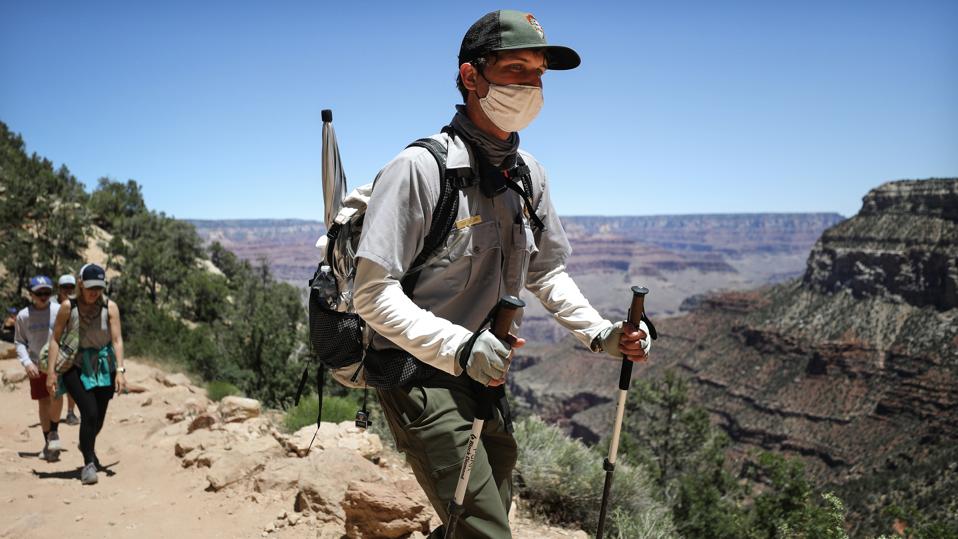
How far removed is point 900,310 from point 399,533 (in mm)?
90368

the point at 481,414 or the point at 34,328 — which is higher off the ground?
the point at 481,414

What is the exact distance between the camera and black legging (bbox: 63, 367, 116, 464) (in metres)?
6.13

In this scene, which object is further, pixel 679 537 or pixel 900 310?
pixel 900 310

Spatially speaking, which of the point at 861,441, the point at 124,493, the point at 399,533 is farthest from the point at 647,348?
the point at 861,441

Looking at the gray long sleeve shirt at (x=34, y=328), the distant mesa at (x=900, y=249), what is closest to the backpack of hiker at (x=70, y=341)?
the gray long sleeve shirt at (x=34, y=328)

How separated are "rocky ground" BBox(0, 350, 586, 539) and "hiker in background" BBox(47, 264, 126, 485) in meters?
0.55

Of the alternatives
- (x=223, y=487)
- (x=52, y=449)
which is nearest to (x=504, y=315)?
(x=223, y=487)

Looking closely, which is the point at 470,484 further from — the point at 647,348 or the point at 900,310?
the point at 900,310

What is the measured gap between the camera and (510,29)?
225cm

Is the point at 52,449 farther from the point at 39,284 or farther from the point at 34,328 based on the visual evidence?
the point at 39,284

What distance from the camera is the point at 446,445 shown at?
2.14 meters

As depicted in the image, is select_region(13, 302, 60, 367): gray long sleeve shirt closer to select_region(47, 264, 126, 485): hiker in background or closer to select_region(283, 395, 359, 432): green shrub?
select_region(47, 264, 126, 485): hiker in background

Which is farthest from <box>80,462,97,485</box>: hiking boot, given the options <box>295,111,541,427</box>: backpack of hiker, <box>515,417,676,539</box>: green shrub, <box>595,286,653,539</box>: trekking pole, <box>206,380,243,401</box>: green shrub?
<box>595,286,653,539</box>: trekking pole

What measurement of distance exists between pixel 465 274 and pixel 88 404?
5.32 meters
